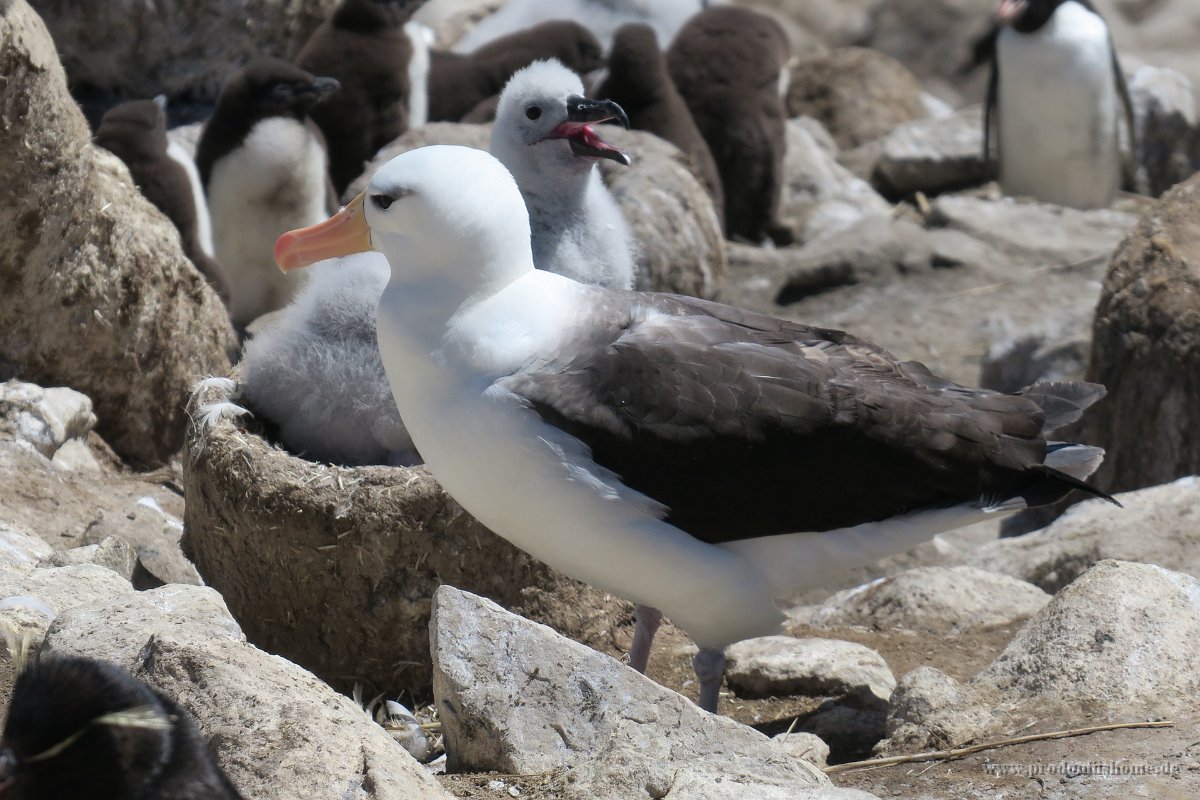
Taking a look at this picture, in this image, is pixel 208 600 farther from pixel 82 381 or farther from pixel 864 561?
pixel 82 381

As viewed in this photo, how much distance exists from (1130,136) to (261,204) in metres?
7.84

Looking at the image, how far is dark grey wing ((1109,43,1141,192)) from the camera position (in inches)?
495

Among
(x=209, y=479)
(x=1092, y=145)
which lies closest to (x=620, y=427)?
(x=209, y=479)

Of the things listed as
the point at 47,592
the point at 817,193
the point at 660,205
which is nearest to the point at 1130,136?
the point at 817,193

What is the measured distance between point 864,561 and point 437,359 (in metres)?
1.23

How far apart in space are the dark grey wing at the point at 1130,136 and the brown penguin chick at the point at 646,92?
15.1ft

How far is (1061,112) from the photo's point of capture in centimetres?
1265

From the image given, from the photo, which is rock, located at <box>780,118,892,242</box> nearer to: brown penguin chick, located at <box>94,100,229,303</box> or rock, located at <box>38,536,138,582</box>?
brown penguin chick, located at <box>94,100,229,303</box>

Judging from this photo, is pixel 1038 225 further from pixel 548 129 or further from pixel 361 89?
pixel 548 129

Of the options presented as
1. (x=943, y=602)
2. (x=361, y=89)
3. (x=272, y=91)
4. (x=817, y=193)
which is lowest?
(x=817, y=193)

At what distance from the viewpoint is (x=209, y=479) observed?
4.59m

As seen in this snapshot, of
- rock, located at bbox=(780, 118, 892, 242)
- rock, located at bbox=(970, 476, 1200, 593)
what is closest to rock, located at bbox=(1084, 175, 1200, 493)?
rock, located at bbox=(970, 476, 1200, 593)

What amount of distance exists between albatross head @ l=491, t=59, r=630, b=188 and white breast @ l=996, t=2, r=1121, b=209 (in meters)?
7.82

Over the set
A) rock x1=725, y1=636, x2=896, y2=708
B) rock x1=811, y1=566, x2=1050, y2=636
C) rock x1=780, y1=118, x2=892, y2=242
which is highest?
rock x1=725, y1=636, x2=896, y2=708
